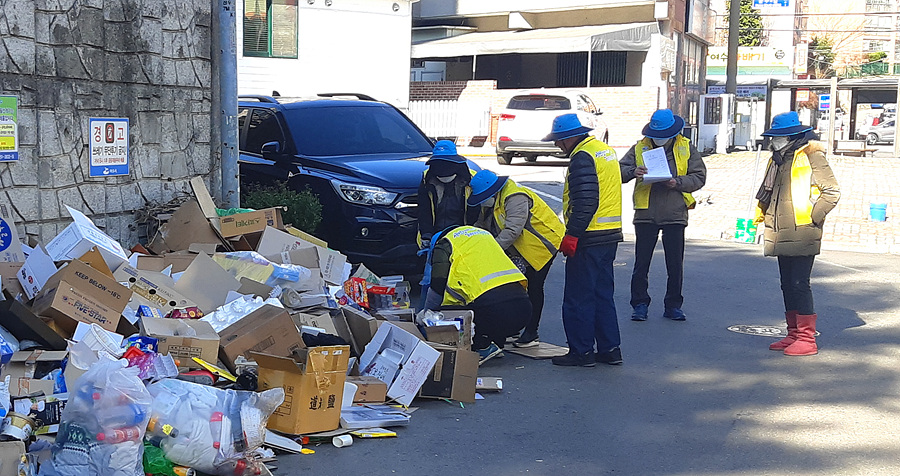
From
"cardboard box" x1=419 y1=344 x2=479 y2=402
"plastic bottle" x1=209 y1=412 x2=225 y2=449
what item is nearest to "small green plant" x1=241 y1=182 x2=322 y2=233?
"cardboard box" x1=419 y1=344 x2=479 y2=402

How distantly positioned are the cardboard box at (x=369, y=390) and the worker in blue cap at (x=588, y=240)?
5.44ft

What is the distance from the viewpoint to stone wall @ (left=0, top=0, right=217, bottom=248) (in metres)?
7.06

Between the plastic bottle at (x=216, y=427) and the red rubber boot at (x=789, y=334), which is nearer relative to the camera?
the plastic bottle at (x=216, y=427)

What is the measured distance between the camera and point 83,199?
7.67 metres

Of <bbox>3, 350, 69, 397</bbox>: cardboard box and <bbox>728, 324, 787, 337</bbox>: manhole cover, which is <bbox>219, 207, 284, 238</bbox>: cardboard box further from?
<bbox>728, 324, 787, 337</bbox>: manhole cover

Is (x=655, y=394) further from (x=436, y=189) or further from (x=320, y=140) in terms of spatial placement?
(x=320, y=140)

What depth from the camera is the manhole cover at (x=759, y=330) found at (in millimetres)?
7996

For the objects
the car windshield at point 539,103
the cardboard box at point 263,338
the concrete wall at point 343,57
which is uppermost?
the concrete wall at point 343,57

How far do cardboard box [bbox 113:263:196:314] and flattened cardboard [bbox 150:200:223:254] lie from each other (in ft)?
3.69

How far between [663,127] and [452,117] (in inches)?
847

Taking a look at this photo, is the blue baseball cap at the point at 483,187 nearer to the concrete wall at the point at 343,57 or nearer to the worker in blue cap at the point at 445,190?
the worker in blue cap at the point at 445,190

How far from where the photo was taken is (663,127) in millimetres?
8180

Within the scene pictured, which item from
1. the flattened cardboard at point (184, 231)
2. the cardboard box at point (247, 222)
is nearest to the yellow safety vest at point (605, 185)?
the cardboard box at point (247, 222)

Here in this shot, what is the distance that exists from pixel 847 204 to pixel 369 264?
11.1 m
